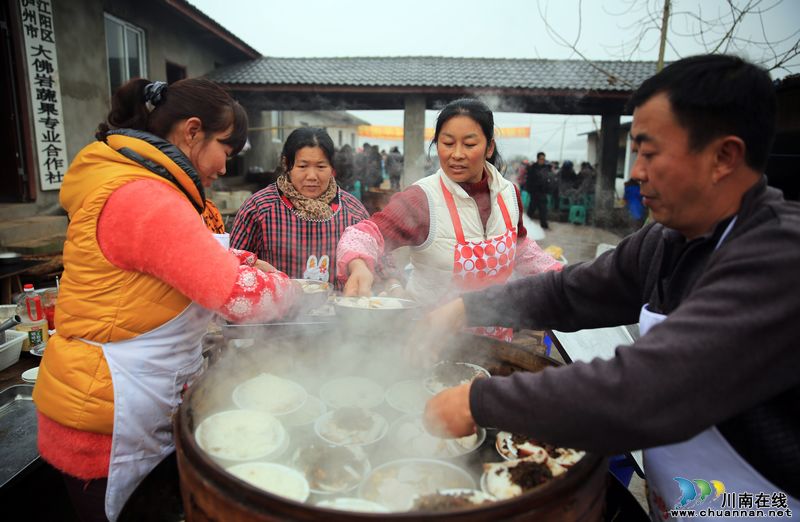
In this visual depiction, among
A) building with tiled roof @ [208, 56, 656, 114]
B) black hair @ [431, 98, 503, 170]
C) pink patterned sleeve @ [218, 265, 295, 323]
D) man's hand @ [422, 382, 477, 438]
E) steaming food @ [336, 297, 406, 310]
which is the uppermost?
building with tiled roof @ [208, 56, 656, 114]

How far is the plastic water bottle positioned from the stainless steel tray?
371mm

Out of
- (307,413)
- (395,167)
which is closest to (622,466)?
(307,413)

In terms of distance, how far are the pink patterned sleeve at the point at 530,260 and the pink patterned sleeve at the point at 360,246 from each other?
98cm

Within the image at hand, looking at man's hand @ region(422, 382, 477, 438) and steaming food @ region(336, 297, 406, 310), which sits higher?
steaming food @ region(336, 297, 406, 310)

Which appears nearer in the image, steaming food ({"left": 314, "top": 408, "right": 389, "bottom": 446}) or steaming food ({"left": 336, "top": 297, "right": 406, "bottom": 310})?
steaming food ({"left": 314, "top": 408, "right": 389, "bottom": 446})

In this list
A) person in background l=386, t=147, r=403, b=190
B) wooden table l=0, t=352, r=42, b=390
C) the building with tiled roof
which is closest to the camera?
wooden table l=0, t=352, r=42, b=390

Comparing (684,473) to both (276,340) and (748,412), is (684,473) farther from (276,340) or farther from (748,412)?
(276,340)

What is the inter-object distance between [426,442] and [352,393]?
0.51 meters

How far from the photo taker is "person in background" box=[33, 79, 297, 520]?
1.57 meters

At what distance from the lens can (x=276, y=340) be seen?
242cm

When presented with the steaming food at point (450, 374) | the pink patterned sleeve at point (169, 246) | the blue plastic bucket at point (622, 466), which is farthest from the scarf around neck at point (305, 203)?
the blue plastic bucket at point (622, 466)

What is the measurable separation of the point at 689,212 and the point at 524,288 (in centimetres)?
83

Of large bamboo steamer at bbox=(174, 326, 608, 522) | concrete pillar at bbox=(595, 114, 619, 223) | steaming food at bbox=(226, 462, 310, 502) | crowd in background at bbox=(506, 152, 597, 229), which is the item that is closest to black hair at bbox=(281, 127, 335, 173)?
large bamboo steamer at bbox=(174, 326, 608, 522)
